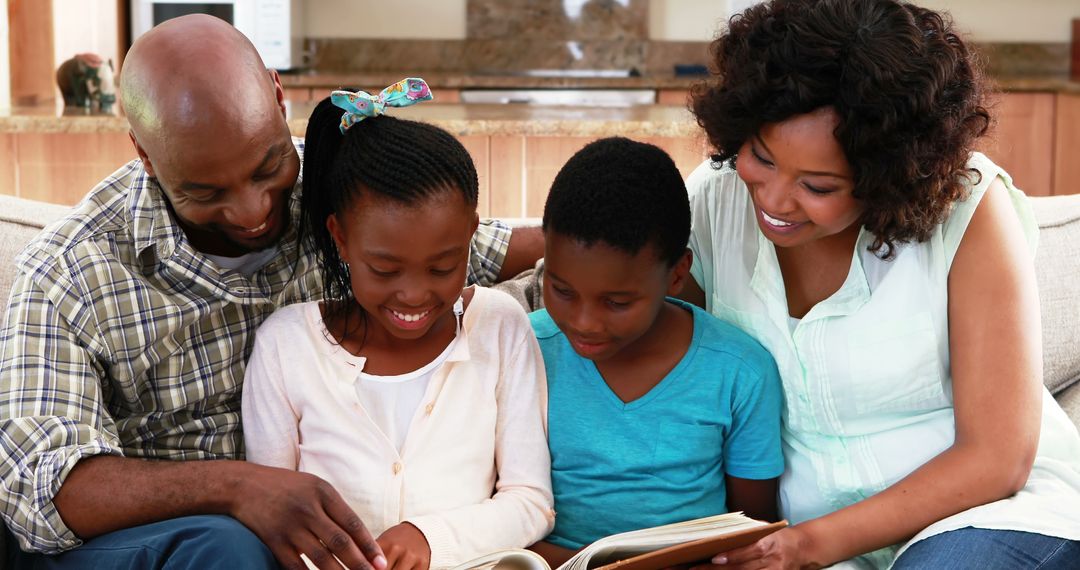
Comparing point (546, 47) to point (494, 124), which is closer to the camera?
point (494, 124)

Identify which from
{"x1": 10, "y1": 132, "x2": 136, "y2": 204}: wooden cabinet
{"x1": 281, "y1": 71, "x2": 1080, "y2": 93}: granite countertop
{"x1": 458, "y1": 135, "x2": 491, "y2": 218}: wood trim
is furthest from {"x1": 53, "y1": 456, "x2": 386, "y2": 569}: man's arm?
{"x1": 281, "y1": 71, "x2": 1080, "y2": 93}: granite countertop

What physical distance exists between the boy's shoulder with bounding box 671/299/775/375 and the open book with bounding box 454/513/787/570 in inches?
11.6

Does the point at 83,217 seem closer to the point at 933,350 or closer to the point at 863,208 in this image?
the point at 863,208

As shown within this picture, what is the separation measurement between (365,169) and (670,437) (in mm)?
572

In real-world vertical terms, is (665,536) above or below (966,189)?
below

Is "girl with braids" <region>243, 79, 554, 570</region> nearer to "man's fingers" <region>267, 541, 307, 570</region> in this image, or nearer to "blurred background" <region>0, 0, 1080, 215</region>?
"man's fingers" <region>267, 541, 307, 570</region>

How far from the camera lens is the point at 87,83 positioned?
3.92 metres

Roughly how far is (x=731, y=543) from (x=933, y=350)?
450 mm

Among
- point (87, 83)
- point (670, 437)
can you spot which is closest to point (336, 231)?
point (670, 437)

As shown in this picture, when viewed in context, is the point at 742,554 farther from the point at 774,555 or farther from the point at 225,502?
the point at 225,502

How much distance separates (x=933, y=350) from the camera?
1.58 metres

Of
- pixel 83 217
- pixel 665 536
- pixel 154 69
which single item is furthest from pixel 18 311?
pixel 665 536

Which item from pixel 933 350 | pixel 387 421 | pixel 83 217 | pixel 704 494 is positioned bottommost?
pixel 704 494

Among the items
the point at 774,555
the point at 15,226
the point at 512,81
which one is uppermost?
the point at 512,81
